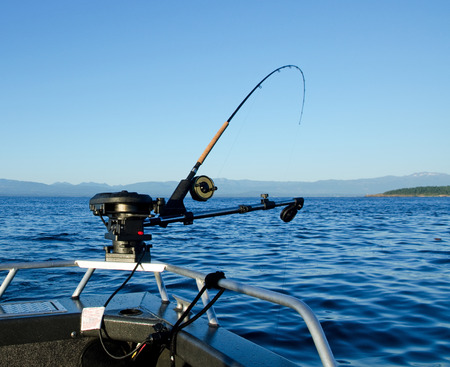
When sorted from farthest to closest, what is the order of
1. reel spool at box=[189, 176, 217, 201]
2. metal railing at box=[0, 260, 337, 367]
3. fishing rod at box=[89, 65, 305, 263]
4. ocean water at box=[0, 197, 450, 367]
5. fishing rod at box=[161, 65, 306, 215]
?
ocean water at box=[0, 197, 450, 367] → reel spool at box=[189, 176, 217, 201] → fishing rod at box=[161, 65, 306, 215] → fishing rod at box=[89, 65, 305, 263] → metal railing at box=[0, 260, 337, 367]

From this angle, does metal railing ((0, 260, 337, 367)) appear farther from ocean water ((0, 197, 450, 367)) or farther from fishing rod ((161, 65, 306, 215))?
ocean water ((0, 197, 450, 367))

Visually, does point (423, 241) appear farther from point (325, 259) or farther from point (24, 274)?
point (24, 274)

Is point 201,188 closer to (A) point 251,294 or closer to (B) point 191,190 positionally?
(B) point 191,190

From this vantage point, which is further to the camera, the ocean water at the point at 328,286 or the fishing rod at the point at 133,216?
the ocean water at the point at 328,286

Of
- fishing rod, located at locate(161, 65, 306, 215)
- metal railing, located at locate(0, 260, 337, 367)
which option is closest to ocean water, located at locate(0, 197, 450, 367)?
fishing rod, located at locate(161, 65, 306, 215)

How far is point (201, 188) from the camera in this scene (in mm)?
3742

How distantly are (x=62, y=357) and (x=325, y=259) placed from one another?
10932 millimetres

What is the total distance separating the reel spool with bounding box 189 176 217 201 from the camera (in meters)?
3.72

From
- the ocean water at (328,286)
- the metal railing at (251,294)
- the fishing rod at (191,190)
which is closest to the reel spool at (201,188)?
the fishing rod at (191,190)

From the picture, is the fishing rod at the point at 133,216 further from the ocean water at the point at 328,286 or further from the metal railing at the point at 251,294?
the ocean water at the point at 328,286

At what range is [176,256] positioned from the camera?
1505 centimetres

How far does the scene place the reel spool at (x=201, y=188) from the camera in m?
3.72

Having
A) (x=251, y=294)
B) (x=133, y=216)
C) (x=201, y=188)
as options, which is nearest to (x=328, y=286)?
(x=201, y=188)

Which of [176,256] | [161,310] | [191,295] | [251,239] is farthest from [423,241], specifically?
[161,310]
